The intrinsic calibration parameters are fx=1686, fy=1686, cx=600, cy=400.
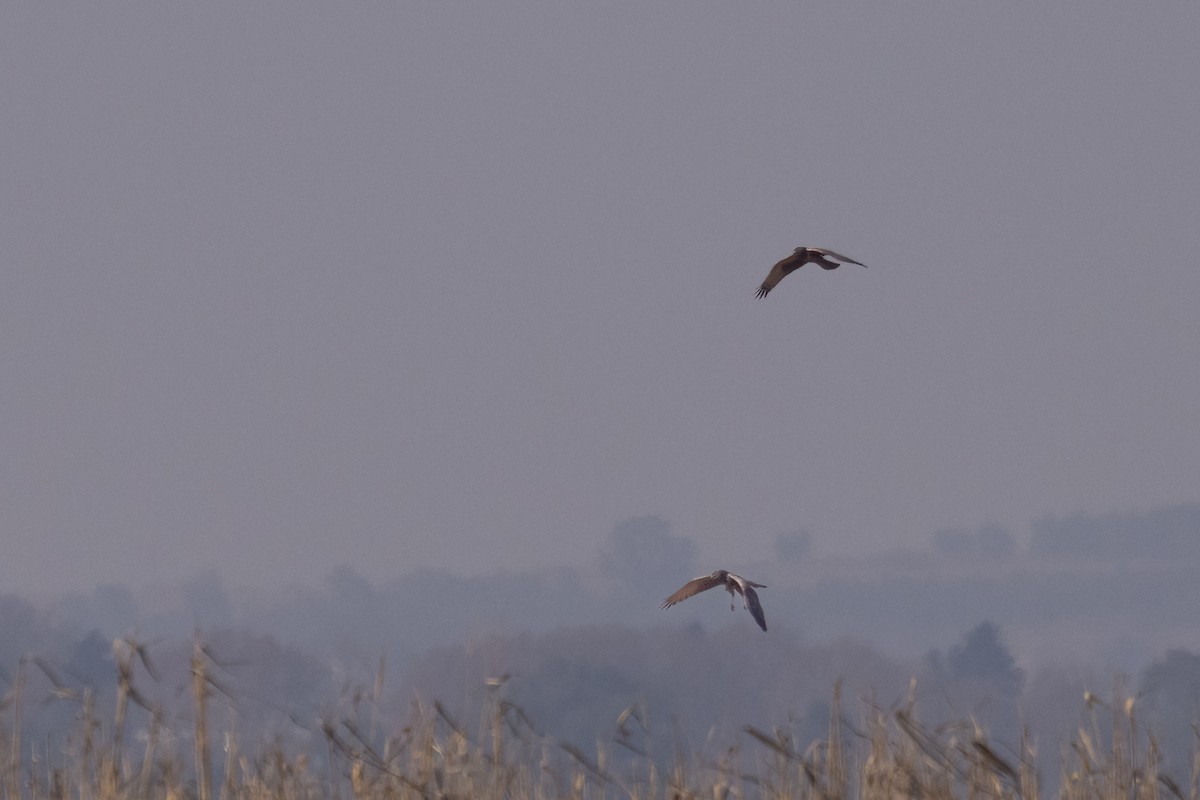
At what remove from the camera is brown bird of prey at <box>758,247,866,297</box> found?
6.78 meters

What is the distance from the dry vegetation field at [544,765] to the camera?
17.4 feet

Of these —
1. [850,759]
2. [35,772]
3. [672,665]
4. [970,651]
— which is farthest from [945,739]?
[970,651]

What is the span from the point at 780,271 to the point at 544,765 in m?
2.66

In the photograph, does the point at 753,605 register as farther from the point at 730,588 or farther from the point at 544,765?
the point at 544,765

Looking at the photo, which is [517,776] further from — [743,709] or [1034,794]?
[743,709]

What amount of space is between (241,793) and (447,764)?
0.71 m

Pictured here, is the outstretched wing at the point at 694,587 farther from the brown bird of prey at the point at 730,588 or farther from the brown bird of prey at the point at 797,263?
the brown bird of prey at the point at 797,263

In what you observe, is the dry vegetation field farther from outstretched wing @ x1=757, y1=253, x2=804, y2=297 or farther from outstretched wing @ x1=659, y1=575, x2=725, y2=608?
outstretched wing @ x1=757, y1=253, x2=804, y2=297

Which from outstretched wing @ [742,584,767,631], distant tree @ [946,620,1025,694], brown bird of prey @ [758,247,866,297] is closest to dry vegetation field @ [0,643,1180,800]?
outstretched wing @ [742,584,767,631]

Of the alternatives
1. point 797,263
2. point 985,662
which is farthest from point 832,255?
point 985,662

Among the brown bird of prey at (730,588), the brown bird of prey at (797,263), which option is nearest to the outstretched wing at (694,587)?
the brown bird of prey at (730,588)

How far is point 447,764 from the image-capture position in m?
5.69

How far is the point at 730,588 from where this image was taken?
5.89 meters

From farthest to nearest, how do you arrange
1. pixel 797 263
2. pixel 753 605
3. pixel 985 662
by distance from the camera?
pixel 985 662 → pixel 797 263 → pixel 753 605
